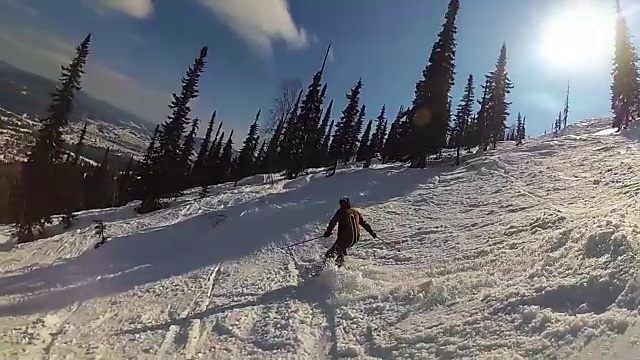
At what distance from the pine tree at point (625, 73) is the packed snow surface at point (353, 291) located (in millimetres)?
40443

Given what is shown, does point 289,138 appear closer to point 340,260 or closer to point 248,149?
point 248,149

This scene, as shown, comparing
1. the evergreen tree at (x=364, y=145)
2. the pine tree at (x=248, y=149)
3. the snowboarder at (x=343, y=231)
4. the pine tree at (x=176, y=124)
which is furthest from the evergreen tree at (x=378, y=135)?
the snowboarder at (x=343, y=231)

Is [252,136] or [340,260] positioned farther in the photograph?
[252,136]

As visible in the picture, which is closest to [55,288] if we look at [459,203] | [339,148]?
[459,203]

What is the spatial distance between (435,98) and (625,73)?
2800cm

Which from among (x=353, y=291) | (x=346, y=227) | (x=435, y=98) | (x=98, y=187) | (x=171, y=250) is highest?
(x=435, y=98)

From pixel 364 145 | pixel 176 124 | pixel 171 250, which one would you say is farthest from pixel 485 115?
pixel 171 250

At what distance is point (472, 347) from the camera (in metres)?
5.94

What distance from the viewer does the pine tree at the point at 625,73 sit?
171ft

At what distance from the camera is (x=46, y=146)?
33656 mm

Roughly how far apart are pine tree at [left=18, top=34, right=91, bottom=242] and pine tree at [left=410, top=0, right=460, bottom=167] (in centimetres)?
2784

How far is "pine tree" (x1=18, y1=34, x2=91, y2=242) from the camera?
33.2 meters

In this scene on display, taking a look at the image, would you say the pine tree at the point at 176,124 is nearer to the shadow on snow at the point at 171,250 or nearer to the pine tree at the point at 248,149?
the shadow on snow at the point at 171,250

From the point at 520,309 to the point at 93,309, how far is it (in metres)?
7.76
